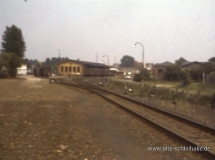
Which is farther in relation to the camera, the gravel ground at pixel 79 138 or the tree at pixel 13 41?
the tree at pixel 13 41

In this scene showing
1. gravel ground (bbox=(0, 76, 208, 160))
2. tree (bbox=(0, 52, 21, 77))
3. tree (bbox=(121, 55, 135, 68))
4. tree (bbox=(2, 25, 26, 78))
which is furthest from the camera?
tree (bbox=(121, 55, 135, 68))

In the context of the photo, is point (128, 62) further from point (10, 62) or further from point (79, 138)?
point (79, 138)

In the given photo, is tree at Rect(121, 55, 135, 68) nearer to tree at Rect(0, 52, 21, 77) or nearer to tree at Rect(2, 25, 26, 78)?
tree at Rect(2, 25, 26, 78)

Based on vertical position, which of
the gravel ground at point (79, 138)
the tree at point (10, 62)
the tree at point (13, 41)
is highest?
the tree at point (13, 41)

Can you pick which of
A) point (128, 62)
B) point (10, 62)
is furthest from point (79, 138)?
point (128, 62)

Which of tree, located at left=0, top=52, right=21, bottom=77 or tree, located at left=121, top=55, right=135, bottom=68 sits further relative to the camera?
tree, located at left=121, top=55, right=135, bottom=68

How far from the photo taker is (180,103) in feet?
65.3

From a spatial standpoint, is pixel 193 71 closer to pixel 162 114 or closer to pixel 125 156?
pixel 162 114

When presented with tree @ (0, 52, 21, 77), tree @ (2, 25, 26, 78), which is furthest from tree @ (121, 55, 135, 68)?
tree @ (0, 52, 21, 77)

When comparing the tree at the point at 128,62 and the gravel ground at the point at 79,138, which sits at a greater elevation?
the tree at the point at 128,62

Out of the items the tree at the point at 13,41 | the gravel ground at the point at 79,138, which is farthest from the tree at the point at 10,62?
the gravel ground at the point at 79,138

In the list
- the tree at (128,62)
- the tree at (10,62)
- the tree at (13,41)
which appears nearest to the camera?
the tree at (10,62)

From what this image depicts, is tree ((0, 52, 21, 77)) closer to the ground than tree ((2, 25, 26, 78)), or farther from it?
closer to the ground

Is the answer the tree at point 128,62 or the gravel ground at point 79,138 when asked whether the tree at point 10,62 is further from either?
the tree at point 128,62
